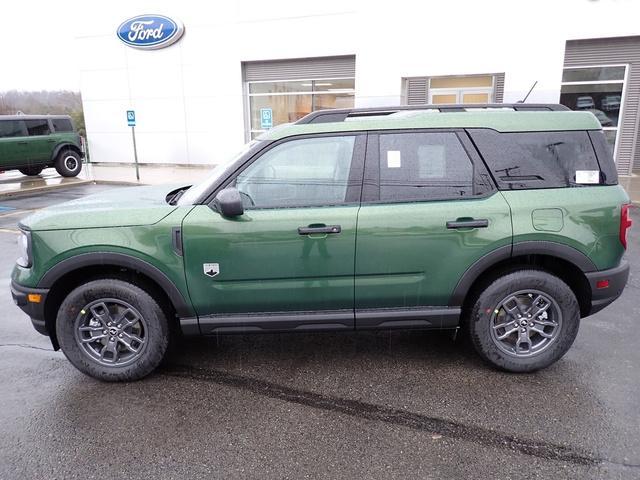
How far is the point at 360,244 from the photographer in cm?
338

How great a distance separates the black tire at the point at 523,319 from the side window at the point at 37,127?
623 inches

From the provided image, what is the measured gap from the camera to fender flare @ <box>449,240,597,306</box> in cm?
342

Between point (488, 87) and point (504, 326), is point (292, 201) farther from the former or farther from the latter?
point (488, 87)

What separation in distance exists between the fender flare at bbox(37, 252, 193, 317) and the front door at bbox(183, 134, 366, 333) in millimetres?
194

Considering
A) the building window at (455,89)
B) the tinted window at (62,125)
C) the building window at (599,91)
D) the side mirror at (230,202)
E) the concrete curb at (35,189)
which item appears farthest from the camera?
the tinted window at (62,125)

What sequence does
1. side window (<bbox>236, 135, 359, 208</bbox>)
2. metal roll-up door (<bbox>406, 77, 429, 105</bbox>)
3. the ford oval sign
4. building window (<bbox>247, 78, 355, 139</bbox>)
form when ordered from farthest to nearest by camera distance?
the ford oval sign
building window (<bbox>247, 78, 355, 139</bbox>)
metal roll-up door (<bbox>406, 77, 429, 105</bbox>)
side window (<bbox>236, 135, 359, 208</bbox>)

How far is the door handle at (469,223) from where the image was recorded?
11.1 feet

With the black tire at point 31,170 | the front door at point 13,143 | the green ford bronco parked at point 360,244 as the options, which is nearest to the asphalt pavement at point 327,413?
the green ford bronco parked at point 360,244

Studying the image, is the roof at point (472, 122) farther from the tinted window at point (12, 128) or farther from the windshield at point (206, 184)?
the tinted window at point (12, 128)

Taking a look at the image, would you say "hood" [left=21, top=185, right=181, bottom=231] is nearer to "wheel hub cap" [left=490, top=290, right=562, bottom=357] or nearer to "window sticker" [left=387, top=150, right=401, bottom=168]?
"window sticker" [left=387, top=150, right=401, bottom=168]

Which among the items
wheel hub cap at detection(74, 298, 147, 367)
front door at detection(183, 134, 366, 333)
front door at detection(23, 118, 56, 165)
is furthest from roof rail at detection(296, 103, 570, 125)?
front door at detection(23, 118, 56, 165)

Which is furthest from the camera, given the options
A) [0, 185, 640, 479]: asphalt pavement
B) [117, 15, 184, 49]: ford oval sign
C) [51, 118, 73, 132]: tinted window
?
[117, 15, 184, 49]: ford oval sign

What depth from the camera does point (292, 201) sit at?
3.46 m

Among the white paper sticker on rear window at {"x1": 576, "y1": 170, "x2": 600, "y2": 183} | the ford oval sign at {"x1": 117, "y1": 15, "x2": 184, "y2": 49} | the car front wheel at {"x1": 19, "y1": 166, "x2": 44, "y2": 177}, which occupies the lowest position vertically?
the car front wheel at {"x1": 19, "y1": 166, "x2": 44, "y2": 177}
